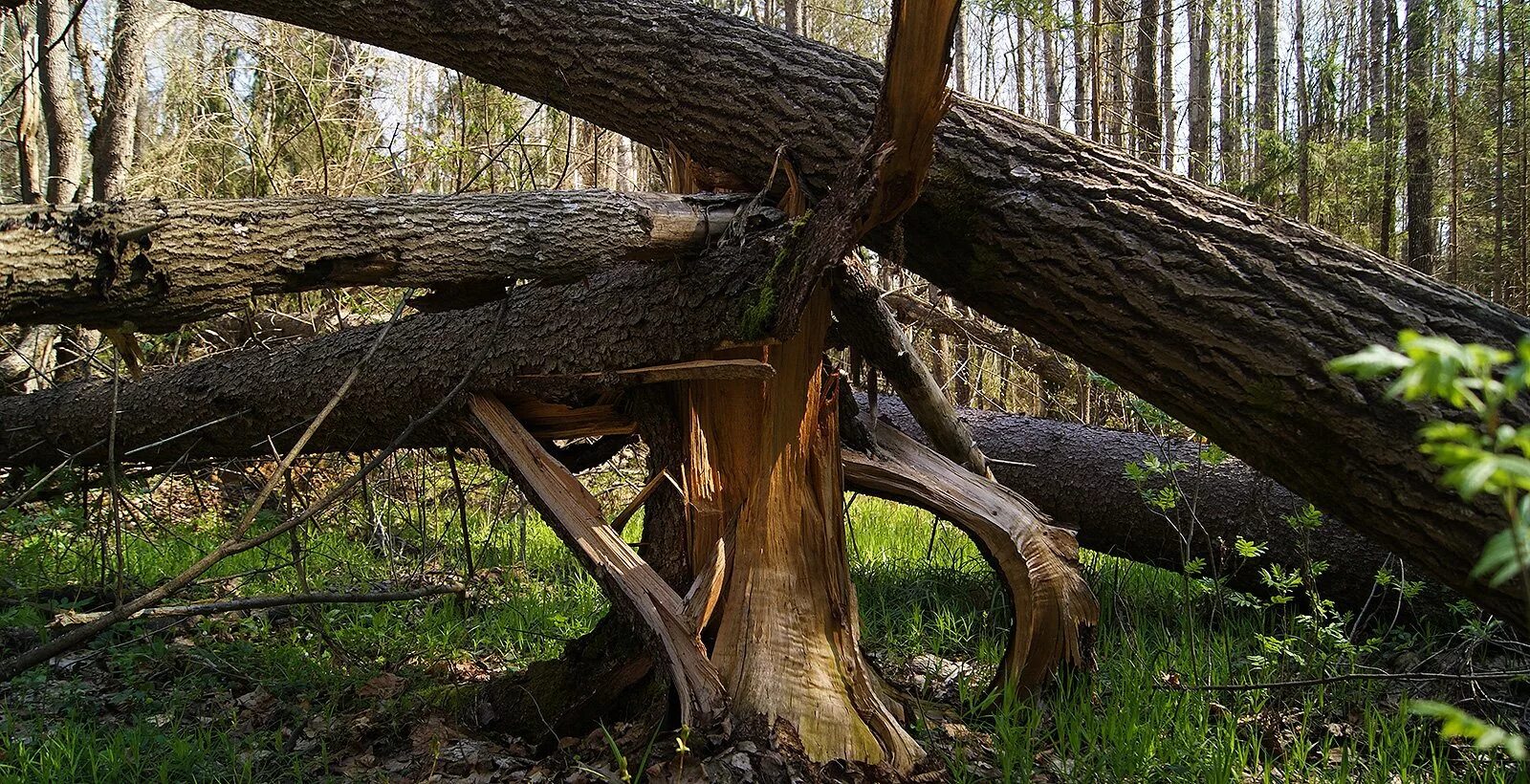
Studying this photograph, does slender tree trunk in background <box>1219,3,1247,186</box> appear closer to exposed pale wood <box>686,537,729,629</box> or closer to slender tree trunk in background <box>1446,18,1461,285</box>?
slender tree trunk in background <box>1446,18,1461,285</box>

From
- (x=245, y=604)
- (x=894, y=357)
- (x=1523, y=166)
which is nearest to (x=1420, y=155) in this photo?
(x=1523, y=166)

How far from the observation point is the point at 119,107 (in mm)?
6027

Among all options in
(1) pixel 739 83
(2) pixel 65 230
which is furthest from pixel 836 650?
(2) pixel 65 230

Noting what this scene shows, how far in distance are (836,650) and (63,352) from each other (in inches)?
226

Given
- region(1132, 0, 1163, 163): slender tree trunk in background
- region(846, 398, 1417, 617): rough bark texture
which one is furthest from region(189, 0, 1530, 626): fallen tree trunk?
region(1132, 0, 1163, 163): slender tree trunk in background

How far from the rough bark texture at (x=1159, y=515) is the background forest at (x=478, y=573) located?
0.03 meters

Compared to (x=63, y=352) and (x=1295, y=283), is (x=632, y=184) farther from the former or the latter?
(x=1295, y=283)

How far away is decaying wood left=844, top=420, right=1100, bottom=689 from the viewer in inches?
129

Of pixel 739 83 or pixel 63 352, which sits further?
pixel 63 352

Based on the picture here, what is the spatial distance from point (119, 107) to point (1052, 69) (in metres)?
10.3

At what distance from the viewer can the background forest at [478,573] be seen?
292 cm

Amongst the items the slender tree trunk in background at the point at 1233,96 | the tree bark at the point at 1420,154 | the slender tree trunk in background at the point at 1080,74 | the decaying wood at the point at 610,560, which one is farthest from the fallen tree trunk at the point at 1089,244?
the tree bark at the point at 1420,154

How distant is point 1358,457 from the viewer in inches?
88.6

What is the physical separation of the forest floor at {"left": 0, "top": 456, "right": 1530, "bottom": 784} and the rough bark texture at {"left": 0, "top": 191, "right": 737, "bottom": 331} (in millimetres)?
1220
